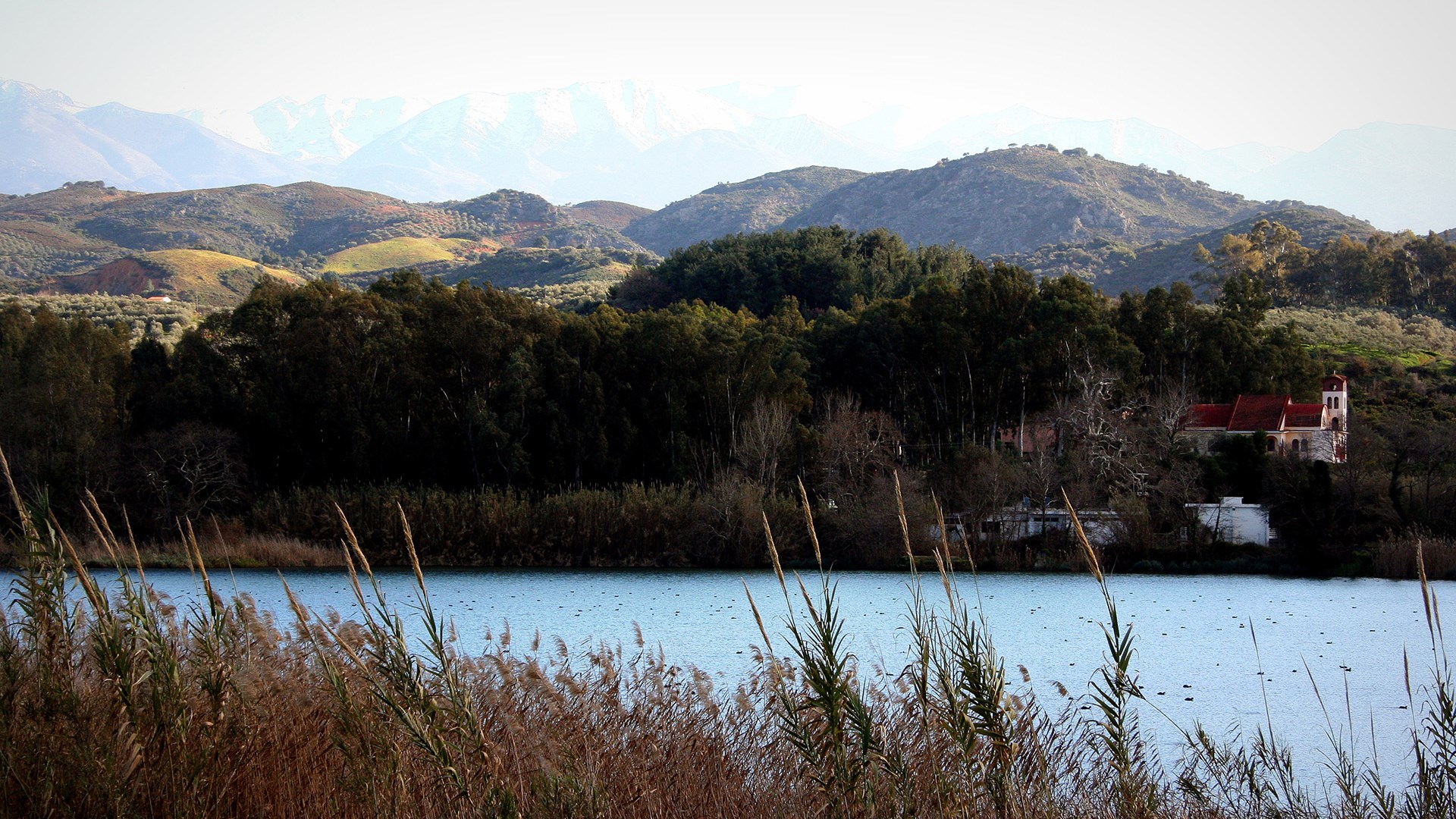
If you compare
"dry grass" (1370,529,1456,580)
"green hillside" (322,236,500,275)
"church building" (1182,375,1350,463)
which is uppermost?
"green hillside" (322,236,500,275)

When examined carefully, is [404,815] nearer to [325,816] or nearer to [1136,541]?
[325,816]

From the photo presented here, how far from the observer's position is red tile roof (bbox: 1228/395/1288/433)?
47094 millimetres

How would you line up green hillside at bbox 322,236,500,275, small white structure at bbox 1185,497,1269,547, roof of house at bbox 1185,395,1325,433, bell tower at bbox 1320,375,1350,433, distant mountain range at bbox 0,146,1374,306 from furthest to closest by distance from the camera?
green hillside at bbox 322,236,500,275 < distant mountain range at bbox 0,146,1374,306 < bell tower at bbox 1320,375,1350,433 < roof of house at bbox 1185,395,1325,433 < small white structure at bbox 1185,497,1269,547

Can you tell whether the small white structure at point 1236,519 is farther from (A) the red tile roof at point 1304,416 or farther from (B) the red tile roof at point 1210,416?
(A) the red tile roof at point 1304,416

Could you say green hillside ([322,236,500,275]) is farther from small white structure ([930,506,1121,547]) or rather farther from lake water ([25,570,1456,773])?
lake water ([25,570,1456,773])

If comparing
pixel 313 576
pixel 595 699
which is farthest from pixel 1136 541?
pixel 595 699

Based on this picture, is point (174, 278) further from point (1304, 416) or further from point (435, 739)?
point (435, 739)

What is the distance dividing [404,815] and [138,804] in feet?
4.32

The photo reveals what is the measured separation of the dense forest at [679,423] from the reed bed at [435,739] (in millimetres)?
28891

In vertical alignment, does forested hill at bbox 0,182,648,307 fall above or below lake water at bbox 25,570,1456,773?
above

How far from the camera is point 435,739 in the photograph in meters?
5.42

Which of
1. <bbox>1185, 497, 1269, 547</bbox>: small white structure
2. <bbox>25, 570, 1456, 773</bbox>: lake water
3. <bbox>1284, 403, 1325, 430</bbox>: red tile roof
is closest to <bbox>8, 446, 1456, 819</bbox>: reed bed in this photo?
<bbox>25, 570, 1456, 773</bbox>: lake water

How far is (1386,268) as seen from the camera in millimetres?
93250

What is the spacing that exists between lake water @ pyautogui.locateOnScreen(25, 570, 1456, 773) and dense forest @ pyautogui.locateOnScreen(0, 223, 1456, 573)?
261 cm
